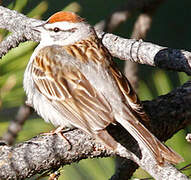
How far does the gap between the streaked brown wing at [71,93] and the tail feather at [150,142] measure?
8 centimetres

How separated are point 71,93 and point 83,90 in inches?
2.7

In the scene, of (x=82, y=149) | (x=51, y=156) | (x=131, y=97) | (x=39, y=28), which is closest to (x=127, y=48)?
(x=131, y=97)

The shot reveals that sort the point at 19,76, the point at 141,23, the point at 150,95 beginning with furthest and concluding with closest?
1. the point at 141,23
2. the point at 150,95
3. the point at 19,76

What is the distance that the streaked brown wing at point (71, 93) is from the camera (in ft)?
8.44

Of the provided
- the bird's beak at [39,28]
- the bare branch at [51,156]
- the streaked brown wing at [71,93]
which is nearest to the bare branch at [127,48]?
the bird's beak at [39,28]

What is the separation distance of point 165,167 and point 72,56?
0.84 metres

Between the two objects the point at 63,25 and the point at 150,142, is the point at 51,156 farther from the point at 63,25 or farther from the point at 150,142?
the point at 63,25

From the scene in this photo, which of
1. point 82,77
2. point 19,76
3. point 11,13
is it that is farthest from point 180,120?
point 11,13

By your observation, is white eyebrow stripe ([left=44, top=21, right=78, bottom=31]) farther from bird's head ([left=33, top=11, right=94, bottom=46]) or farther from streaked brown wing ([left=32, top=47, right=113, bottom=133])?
streaked brown wing ([left=32, top=47, right=113, bottom=133])

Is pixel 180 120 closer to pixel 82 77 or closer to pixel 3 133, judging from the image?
pixel 82 77

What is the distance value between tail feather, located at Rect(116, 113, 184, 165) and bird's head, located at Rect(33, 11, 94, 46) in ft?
2.32

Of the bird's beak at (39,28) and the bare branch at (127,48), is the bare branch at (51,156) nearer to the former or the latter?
the bare branch at (127,48)

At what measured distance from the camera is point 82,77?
2.74 metres

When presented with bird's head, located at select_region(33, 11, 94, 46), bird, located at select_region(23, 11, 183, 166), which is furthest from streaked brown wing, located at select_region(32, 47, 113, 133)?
bird's head, located at select_region(33, 11, 94, 46)
